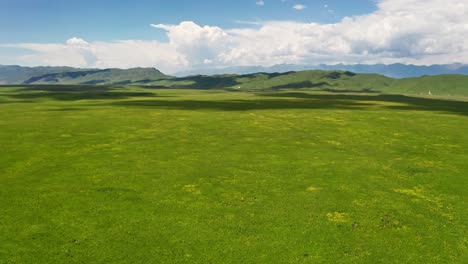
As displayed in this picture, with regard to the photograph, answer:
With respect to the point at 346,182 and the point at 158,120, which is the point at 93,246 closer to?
the point at 346,182

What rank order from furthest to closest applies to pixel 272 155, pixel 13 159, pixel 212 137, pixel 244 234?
pixel 212 137 < pixel 272 155 < pixel 13 159 < pixel 244 234

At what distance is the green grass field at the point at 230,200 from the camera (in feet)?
74.8

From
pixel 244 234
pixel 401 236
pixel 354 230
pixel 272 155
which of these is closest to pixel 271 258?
pixel 244 234

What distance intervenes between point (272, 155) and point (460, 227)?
2275 centimetres

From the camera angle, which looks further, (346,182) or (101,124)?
(101,124)

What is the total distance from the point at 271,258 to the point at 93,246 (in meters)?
10.7

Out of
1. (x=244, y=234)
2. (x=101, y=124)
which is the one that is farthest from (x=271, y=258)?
(x=101, y=124)

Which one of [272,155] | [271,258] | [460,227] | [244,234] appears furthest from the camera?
[272,155]

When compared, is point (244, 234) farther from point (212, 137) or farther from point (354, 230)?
point (212, 137)

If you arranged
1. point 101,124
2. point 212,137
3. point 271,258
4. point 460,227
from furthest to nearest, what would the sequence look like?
point 101,124 < point 212,137 < point 460,227 < point 271,258

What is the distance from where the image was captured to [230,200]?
30.6 metres

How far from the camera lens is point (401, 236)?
25.1 meters

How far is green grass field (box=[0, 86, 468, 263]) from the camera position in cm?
2280

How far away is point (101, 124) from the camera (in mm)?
70688
